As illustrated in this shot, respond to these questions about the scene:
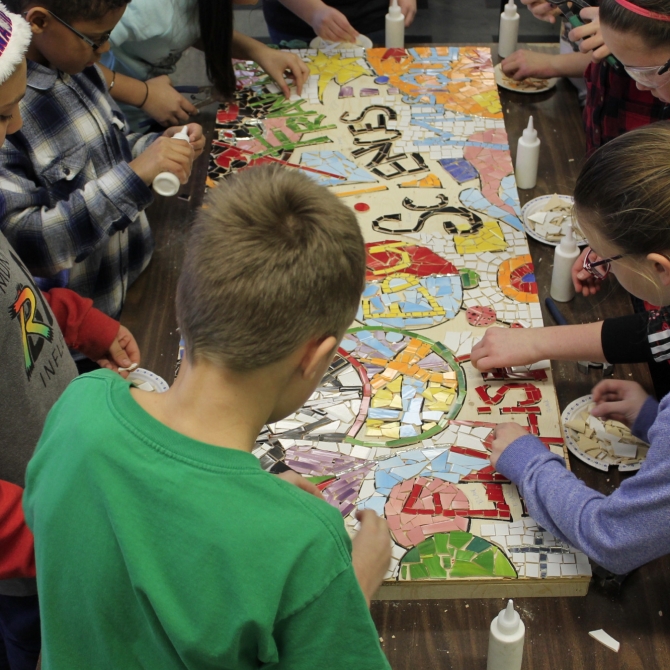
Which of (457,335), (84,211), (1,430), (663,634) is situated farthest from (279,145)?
(663,634)

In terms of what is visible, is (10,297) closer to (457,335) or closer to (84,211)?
(84,211)

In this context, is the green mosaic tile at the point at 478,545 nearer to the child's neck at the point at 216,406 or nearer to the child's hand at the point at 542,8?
the child's neck at the point at 216,406

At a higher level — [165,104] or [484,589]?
[165,104]

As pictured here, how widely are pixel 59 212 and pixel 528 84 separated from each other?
1.56 metres

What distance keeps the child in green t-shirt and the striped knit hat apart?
1.94 feet

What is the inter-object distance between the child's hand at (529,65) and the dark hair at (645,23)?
0.82 metres

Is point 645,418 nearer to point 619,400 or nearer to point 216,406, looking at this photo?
point 619,400

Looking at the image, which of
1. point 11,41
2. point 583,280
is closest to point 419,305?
point 583,280

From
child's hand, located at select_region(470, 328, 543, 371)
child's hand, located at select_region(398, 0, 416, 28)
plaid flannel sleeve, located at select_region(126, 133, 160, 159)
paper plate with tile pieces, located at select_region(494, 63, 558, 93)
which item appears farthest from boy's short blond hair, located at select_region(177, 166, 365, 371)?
child's hand, located at select_region(398, 0, 416, 28)

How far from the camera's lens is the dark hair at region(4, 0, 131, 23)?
155 centimetres

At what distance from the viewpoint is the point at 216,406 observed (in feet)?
2.78

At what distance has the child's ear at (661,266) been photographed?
1.16 m

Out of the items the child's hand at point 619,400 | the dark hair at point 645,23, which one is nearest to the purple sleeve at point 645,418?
the child's hand at point 619,400

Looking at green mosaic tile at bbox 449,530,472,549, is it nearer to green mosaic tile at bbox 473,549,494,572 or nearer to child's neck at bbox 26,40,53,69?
green mosaic tile at bbox 473,549,494,572
